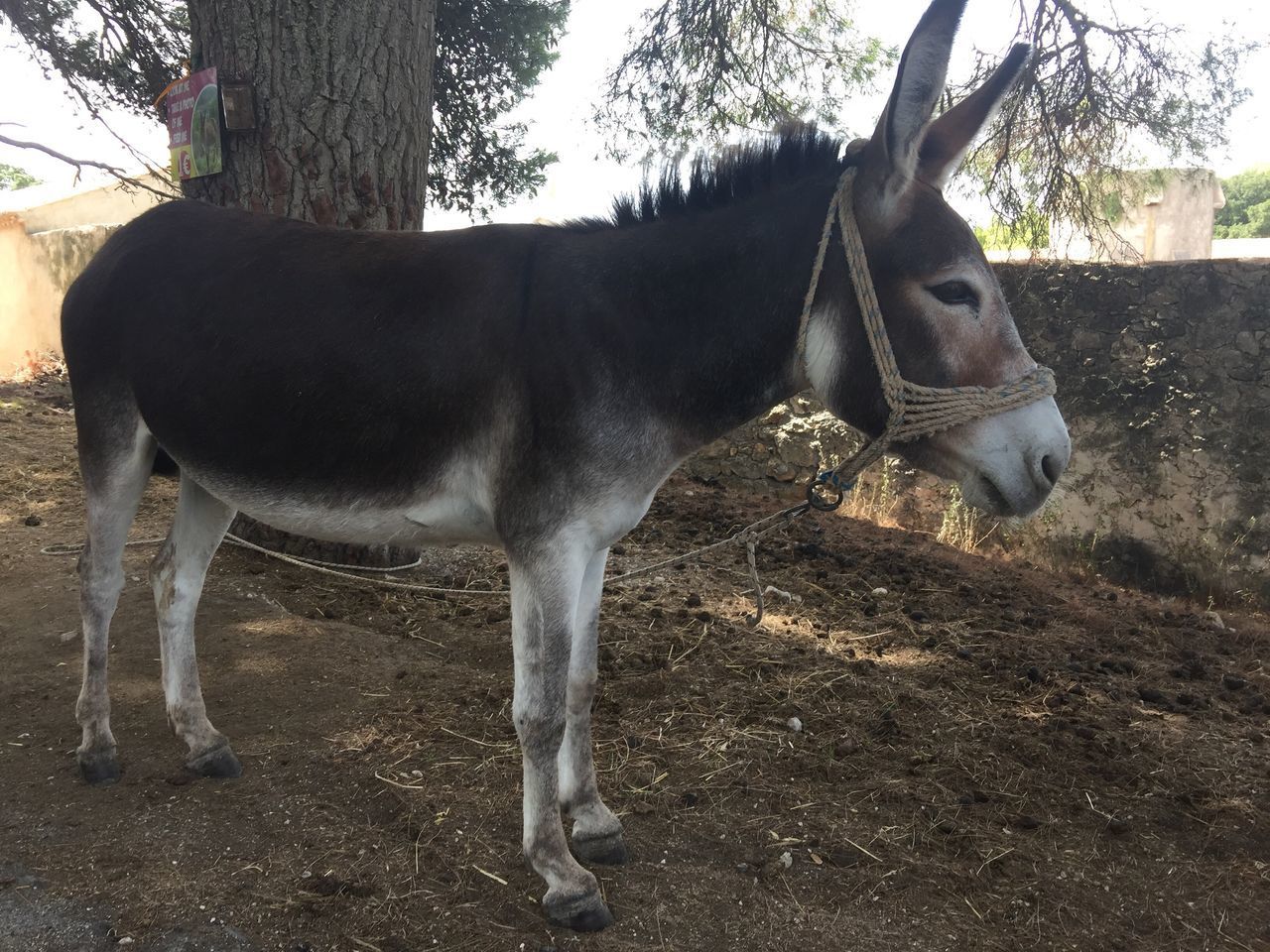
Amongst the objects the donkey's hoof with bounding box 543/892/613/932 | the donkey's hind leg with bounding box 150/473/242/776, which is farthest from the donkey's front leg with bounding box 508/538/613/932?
the donkey's hind leg with bounding box 150/473/242/776

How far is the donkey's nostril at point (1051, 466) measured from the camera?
2.07m

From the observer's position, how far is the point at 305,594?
447cm

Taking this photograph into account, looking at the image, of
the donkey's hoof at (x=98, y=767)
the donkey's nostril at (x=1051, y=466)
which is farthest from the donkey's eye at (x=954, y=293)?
the donkey's hoof at (x=98, y=767)

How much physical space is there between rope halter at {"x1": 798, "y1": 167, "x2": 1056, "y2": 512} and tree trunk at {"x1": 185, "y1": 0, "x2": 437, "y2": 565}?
109 inches

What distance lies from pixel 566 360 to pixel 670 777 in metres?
Result: 1.68

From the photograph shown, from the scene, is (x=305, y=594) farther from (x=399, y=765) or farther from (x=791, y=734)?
(x=791, y=734)

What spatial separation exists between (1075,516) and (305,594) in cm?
561

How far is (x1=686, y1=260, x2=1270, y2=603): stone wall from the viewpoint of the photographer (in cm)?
604

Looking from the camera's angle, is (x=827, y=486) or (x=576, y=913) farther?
(x=827, y=486)

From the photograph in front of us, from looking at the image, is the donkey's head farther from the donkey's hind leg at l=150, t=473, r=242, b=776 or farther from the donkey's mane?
the donkey's hind leg at l=150, t=473, r=242, b=776

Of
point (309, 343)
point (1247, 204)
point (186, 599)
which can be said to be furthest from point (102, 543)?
point (1247, 204)

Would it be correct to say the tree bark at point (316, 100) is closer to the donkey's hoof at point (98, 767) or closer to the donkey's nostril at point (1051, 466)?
the donkey's hoof at point (98, 767)

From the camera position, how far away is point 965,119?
7.04 ft

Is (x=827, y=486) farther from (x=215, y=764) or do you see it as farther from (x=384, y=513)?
(x=215, y=764)
